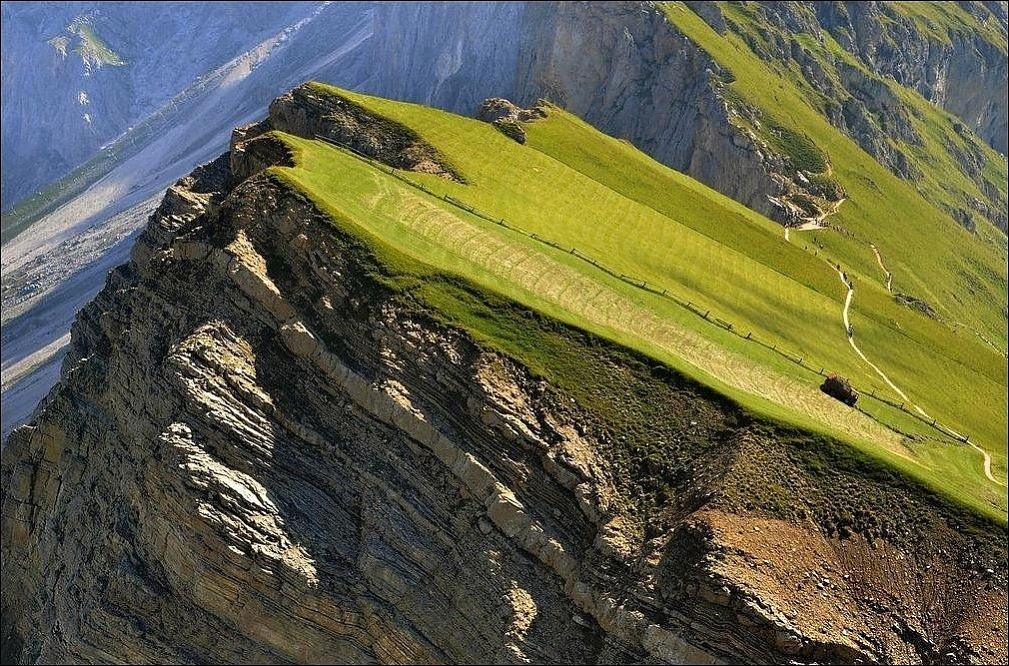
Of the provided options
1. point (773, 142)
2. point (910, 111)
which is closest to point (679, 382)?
point (773, 142)

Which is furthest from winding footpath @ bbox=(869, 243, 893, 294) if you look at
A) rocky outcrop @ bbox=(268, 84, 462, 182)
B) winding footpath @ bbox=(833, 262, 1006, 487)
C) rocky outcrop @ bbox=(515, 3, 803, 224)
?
rocky outcrop @ bbox=(268, 84, 462, 182)

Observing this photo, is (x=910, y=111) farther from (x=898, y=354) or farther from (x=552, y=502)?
(x=552, y=502)

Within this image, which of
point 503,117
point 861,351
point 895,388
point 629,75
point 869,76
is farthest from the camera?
point 869,76

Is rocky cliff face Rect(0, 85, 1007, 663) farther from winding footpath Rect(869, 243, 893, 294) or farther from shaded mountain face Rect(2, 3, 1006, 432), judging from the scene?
shaded mountain face Rect(2, 3, 1006, 432)

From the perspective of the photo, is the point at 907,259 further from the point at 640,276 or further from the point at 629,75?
the point at 640,276

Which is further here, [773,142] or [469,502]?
[773,142]

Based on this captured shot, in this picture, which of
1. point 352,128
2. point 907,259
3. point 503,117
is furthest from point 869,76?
point 352,128

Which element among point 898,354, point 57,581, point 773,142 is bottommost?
point 57,581
